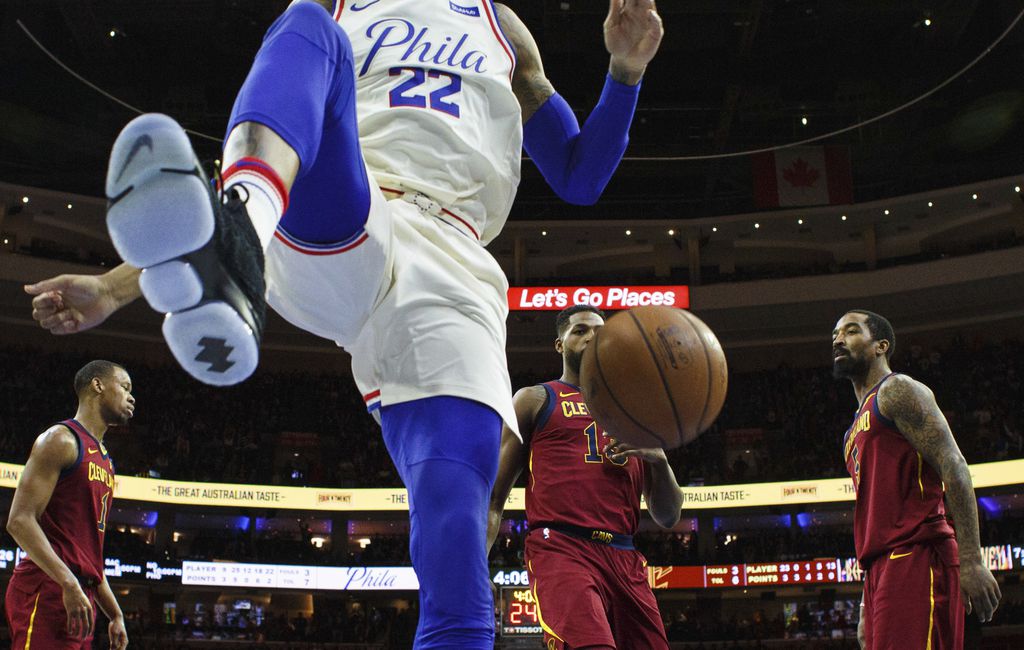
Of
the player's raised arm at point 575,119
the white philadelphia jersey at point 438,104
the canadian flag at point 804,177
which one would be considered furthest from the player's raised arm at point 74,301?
the canadian flag at point 804,177

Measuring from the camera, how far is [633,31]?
2.48 metres

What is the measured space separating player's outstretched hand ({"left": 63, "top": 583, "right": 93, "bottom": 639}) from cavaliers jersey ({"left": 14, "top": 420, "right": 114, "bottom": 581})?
1.40 feet

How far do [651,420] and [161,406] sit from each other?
79.4 feet

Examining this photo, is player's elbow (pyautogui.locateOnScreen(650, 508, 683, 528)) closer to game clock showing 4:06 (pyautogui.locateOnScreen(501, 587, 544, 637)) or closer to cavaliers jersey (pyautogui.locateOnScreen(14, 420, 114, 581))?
cavaliers jersey (pyautogui.locateOnScreen(14, 420, 114, 581))

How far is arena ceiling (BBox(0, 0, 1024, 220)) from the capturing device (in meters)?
20.8

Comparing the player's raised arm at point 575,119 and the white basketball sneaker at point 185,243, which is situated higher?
the player's raised arm at point 575,119

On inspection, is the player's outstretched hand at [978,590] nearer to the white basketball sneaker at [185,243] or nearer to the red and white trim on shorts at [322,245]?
the red and white trim on shorts at [322,245]

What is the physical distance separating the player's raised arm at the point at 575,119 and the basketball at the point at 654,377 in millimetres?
423

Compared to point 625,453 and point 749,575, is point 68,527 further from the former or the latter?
point 749,575

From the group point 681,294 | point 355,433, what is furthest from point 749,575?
point 355,433

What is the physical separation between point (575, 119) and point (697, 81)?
2113 centimetres

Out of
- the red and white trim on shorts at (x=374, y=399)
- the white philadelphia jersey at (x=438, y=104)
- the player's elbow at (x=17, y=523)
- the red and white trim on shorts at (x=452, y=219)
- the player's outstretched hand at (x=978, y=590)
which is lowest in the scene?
the player's outstretched hand at (x=978, y=590)

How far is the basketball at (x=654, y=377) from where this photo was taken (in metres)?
2.63

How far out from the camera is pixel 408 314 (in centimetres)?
199
